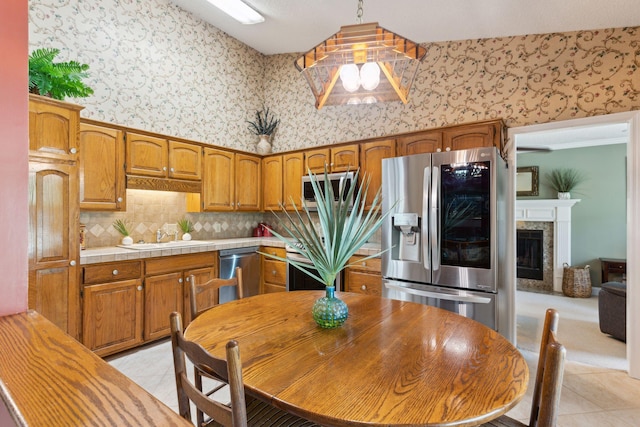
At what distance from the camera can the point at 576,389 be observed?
7.70 ft

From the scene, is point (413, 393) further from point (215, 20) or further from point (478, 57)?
point (215, 20)

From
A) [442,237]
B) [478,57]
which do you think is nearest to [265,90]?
[478,57]

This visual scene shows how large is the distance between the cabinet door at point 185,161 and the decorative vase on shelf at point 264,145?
1049 mm

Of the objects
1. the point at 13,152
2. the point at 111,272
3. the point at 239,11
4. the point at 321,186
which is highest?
the point at 239,11

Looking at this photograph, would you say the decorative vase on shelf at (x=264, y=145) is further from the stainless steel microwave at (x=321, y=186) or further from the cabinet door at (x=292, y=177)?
the stainless steel microwave at (x=321, y=186)

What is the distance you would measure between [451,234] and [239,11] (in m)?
3.20

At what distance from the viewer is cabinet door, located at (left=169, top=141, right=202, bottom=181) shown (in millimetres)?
3525

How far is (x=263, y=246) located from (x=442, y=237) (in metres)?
2.21

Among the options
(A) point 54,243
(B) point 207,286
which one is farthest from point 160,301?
(B) point 207,286

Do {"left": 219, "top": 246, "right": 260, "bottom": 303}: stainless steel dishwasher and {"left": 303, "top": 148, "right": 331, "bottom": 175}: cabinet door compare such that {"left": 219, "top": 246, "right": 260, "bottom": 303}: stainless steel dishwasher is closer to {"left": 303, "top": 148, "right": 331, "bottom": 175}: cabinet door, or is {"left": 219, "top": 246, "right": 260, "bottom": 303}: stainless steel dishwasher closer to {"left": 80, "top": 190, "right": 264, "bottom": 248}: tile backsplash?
{"left": 80, "top": 190, "right": 264, "bottom": 248}: tile backsplash

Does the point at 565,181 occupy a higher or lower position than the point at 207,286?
higher

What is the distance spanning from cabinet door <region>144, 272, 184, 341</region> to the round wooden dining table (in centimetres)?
170

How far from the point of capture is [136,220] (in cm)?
349

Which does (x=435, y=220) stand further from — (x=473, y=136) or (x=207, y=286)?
(x=207, y=286)
